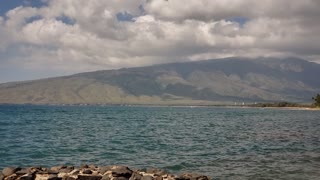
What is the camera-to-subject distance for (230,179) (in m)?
32.4

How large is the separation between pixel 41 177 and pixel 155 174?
294 inches

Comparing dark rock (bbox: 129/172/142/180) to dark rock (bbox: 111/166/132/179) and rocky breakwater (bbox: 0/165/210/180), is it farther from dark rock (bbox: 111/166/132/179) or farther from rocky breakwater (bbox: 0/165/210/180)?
dark rock (bbox: 111/166/132/179)

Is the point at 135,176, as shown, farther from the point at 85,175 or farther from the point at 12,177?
the point at 12,177

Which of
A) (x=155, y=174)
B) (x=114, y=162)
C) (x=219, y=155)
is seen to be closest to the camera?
(x=155, y=174)

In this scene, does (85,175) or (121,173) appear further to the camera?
(121,173)

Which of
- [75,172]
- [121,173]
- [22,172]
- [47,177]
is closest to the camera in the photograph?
[47,177]

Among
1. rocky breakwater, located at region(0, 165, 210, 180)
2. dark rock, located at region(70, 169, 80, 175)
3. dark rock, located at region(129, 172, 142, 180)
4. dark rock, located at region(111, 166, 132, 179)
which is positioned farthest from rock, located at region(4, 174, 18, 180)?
dark rock, located at region(129, 172, 142, 180)

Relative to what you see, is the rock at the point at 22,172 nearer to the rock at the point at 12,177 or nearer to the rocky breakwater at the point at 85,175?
the rocky breakwater at the point at 85,175

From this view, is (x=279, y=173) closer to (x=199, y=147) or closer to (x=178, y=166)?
(x=178, y=166)

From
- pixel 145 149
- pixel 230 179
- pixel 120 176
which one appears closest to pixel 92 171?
pixel 120 176

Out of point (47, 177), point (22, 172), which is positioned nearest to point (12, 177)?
point (22, 172)

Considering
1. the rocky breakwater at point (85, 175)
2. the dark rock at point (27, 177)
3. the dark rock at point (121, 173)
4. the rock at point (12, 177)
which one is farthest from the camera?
the rock at point (12, 177)

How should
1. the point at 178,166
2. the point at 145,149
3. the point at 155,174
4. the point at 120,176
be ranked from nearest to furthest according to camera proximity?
the point at 120,176, the point at 155,174, the point at 178,166, the point at 145,149

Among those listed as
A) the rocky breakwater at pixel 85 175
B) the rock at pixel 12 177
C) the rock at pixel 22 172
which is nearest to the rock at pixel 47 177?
the rocky breakwater at pixel 85 175
